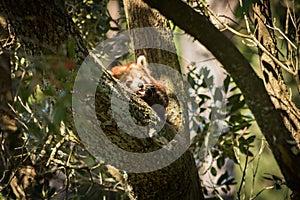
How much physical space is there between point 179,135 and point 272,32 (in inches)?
26.9

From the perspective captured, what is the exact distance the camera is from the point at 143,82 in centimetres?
414

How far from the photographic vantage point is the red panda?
3.58 m

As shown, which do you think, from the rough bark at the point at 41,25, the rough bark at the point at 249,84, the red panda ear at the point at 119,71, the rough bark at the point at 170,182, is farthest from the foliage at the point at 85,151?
the rough bark at the point at 249,84

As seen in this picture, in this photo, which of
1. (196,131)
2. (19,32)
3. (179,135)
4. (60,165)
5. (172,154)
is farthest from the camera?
(196,131)

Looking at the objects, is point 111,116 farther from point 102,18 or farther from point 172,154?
point 102,18

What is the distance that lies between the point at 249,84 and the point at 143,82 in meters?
2.48

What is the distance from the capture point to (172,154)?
2.48m

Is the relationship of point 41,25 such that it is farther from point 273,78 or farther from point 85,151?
point 85,151

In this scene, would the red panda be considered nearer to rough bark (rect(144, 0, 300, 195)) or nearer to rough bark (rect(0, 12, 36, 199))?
rough bark (rect(0, 12, 36, 199))

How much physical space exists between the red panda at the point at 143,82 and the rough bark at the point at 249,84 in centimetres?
166

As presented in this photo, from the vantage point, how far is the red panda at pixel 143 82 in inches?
141

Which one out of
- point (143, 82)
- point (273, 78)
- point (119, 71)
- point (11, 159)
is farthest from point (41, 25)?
point (119, 71)

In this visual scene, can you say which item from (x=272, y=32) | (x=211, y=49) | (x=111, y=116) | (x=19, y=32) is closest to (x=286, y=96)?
(x=272, y=32)

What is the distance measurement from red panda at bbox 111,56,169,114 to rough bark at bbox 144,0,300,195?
1.66 meters
